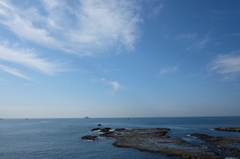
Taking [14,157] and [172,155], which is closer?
[172,155]

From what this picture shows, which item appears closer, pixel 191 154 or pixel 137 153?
pixel 191 154

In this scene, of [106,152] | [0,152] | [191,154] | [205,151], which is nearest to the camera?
[191,154]

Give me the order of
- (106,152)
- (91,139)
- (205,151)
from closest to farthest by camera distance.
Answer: (205,151), (106,152), (91,139)

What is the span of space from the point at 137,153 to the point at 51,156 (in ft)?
69.8

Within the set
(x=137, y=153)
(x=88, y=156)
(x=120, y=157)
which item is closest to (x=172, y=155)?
(x=137, y=153)

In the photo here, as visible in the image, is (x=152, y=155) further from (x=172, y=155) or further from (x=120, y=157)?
(x=120, y=157)

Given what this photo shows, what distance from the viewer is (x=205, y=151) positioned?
41438 millimetres

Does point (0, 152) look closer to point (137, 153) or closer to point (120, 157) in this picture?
point (120, 157)

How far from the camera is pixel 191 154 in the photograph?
38688mm

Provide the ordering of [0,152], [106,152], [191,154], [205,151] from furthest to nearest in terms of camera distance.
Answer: [0,152]
[106,152]
[205,151]
[191,154]

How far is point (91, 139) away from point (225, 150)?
141 ft

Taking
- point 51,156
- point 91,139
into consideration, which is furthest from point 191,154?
point 91,139

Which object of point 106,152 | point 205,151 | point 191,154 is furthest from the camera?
point 106,152

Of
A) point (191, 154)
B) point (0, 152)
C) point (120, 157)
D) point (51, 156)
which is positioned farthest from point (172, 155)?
point (0, 152)
